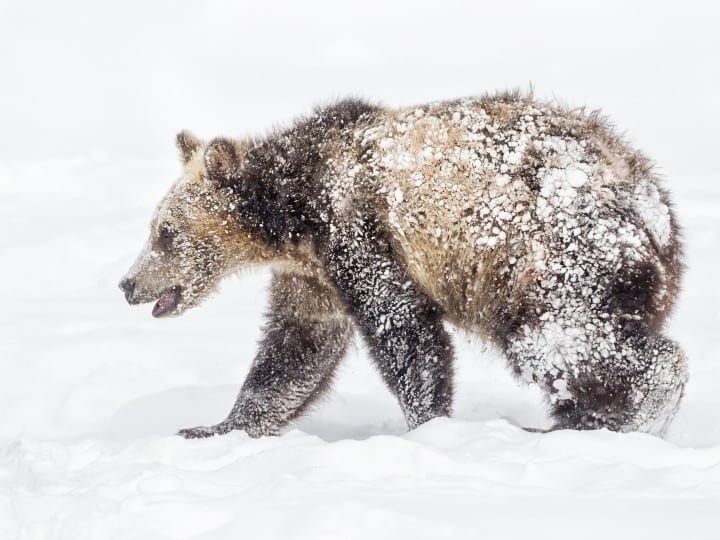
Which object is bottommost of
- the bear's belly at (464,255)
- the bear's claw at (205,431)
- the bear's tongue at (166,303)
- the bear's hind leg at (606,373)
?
the bear's claw at (205,431)

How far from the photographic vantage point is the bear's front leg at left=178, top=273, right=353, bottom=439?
19.0 ft

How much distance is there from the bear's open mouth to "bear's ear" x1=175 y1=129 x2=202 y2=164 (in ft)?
2.93

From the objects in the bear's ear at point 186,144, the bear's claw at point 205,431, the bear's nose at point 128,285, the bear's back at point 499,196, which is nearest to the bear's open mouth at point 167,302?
the bear's nose at point 128,285

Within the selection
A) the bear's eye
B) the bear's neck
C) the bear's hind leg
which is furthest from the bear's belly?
the bear's eye

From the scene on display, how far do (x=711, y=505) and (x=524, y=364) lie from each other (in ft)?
5.91

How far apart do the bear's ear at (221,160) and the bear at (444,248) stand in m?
0.01

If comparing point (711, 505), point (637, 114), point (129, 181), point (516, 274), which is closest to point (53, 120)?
point (129, 181)

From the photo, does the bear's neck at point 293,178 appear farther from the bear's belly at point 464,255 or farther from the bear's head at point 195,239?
the bear's belly at point 464,255

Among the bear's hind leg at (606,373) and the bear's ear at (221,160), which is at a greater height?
the bear's ear at (221,160)

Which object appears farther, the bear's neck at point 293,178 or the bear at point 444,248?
the bear's neck at point 293,178

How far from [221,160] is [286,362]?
4.36ft

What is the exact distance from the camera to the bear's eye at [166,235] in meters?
5.73

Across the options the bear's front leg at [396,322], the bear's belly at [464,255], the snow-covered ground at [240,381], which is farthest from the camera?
the bear's front leg at [396,322]

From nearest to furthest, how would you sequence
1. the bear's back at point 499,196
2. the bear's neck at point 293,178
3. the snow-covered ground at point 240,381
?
the snow-covered ground at point 240,381 < the bear's back at point 499,196 < the bear's neck at point 293,178
